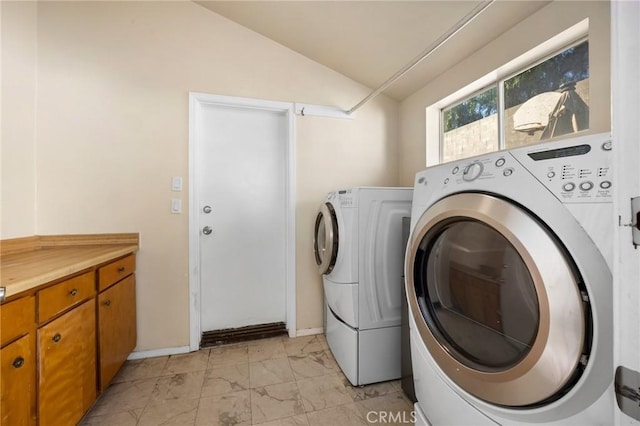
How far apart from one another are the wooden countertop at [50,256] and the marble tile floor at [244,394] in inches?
32.5

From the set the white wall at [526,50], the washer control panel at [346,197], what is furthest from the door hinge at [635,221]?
the washer control panel at [346,197]

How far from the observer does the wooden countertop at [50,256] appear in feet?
3.06

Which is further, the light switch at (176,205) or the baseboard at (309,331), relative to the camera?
the baseboard at (309,331)

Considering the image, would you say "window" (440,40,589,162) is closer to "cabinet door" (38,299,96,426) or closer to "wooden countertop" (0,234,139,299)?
"wooden countertop" (0,234,139,299)

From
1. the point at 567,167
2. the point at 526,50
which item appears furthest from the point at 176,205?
the point at 526,50

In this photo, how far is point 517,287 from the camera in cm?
71

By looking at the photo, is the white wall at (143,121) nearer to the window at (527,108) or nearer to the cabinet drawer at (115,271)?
the cabinet drawer at (115,271)

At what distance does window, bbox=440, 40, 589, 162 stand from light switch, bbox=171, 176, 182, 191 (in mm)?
2256

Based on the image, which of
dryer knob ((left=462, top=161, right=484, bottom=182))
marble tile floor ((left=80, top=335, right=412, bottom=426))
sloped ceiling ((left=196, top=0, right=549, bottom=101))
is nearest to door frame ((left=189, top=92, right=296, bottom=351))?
marble tile floor ((left=80, top=335, right=412, bottom=426))

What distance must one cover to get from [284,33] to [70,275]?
2142 mm

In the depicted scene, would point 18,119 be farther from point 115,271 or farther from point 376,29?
point 376,29

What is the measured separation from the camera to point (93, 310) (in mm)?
1326

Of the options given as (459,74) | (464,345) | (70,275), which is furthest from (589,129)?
(70,275)

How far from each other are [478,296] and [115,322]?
1.95 meters
